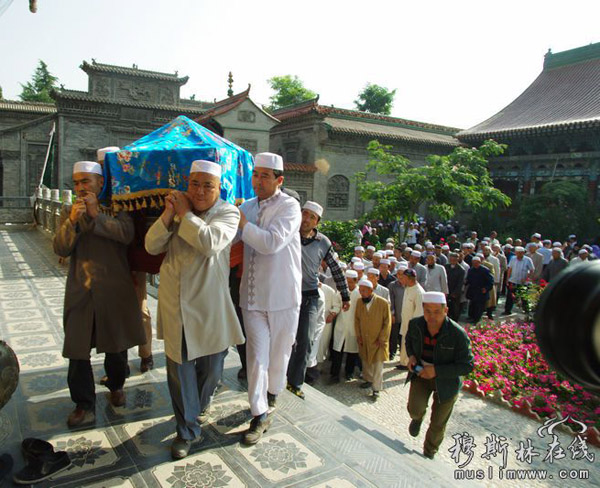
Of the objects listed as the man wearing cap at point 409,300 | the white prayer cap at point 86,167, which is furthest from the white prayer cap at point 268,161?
the man wearing cap at point 409,300

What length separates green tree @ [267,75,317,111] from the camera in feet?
129

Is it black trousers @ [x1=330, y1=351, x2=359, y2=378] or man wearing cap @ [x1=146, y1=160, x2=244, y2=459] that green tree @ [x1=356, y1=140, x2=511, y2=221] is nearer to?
black trousers @ [x1=330, y1=351, x2=359, y2=378]

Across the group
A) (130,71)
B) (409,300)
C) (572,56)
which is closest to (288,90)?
(130,71)

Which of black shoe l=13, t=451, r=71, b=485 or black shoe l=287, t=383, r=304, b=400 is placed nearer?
black shoe l=13, t=451, r=71, b=485

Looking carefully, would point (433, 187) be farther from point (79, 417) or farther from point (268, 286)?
point (79, 417)

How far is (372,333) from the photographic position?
6.20 meters

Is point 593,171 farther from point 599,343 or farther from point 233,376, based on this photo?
point 599,343

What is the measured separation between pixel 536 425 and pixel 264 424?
158 inches

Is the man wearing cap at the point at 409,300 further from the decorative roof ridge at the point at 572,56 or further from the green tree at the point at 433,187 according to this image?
the decorative roof ridge at the point at 572,56

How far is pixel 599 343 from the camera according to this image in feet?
2.92

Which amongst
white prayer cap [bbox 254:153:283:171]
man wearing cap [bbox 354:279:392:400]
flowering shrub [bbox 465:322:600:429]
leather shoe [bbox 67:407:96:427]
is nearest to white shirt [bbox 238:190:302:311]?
white prayer cap [bbox 254:153:283:171]

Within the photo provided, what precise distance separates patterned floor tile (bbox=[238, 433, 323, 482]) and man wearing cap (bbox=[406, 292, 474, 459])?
4.43 ft

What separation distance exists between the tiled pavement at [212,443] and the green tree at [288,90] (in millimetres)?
37503

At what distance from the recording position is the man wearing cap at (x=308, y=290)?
166 inches
